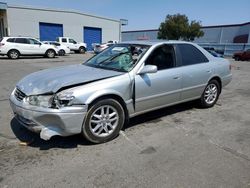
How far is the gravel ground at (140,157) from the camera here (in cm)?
285

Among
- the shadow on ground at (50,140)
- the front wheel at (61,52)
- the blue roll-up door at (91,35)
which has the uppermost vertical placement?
the blue roll-up door at (91,35)

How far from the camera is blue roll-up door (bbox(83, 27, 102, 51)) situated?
34.3 m

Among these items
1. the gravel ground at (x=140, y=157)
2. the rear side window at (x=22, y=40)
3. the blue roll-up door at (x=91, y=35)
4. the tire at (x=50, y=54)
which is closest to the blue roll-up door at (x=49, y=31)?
the blue roll-up door at (x=91, y=35)

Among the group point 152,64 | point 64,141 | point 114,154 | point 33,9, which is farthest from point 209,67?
point 33,9

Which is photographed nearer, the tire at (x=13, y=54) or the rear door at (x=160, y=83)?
the rear door at (x=160, y=83)

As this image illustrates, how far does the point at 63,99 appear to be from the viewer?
331 cm

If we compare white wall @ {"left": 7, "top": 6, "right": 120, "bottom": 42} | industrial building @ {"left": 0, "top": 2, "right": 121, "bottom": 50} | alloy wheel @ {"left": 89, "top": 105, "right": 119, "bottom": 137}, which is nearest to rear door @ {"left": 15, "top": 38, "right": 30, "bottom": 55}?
industrial building @ {"left": 0, "top": 2, "right": 121, "bottom": 50}

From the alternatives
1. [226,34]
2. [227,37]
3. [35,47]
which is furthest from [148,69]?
[226,34]

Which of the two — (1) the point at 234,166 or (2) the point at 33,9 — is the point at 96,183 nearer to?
(1) the point at 234,166

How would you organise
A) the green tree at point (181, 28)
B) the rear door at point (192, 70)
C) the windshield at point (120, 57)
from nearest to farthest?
Answer: the windshield at point (120, 57), the rear door at point (192, 70), the green tree at point (181, 28)

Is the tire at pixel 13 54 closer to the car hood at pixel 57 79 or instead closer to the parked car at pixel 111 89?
the parked car at pixel 111 89

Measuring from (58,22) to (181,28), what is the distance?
82.9 ft

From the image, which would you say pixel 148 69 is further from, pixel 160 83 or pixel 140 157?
pixel 140 157

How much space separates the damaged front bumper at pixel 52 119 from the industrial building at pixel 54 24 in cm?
2809
